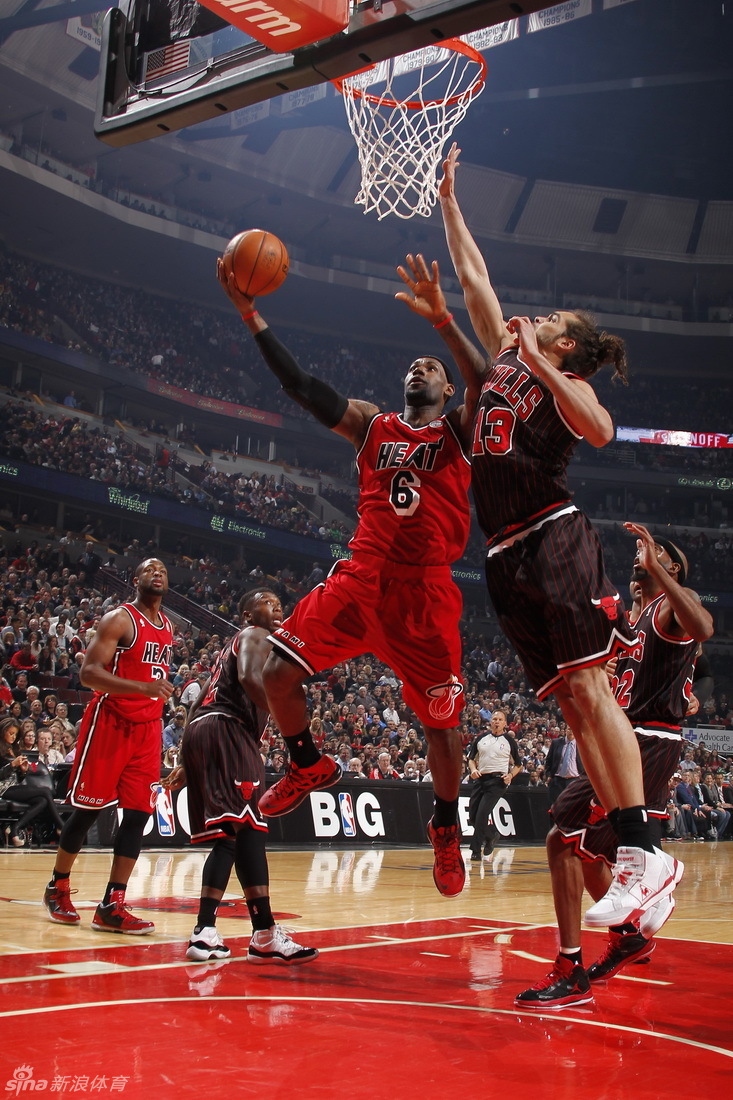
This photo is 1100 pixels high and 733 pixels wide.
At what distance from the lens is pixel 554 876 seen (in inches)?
189

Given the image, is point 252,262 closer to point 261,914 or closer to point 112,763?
point 261,914

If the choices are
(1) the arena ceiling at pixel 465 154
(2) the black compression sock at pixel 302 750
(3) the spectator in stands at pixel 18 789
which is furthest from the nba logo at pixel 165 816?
(1) the arena ceiling at pixel 465 154

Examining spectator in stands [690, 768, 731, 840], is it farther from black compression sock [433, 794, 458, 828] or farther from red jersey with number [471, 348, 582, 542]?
red jersey with number [471, 348, 582, 542]

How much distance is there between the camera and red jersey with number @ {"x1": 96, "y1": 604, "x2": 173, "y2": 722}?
6.65 meters

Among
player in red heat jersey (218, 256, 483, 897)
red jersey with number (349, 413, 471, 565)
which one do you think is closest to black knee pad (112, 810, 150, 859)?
player in red heat jersey (218, 256, 483, 897)

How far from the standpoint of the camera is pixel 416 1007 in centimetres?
407

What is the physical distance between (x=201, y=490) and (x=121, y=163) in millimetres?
11368

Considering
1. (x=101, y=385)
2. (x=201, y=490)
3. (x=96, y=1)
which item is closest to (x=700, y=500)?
(x=201, y=490)

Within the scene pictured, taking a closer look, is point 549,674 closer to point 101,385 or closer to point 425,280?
point 425,280

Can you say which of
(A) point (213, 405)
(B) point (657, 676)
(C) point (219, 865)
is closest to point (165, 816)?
(C) point (219, 865)

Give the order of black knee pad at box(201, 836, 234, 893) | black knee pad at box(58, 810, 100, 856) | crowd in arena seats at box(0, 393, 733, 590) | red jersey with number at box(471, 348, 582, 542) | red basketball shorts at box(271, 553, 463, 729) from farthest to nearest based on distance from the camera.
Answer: crowd in arena seats at box(0, 393, 733, 590) < black knee pad at box(58, 810, 100, 856) < black knee pad at box(201, 836, 234, 893) < red basketball shorts at box(271, 553, 463, 729) < red jersey with number at box(471, 348, 582, 542)

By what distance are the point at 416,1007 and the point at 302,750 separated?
120 cm

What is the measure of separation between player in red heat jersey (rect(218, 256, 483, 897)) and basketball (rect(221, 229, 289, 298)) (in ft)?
0.19

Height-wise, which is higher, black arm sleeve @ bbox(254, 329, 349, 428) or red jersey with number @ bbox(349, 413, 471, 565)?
black arm sleeve @ bbox(254, 329, 349, 428)
